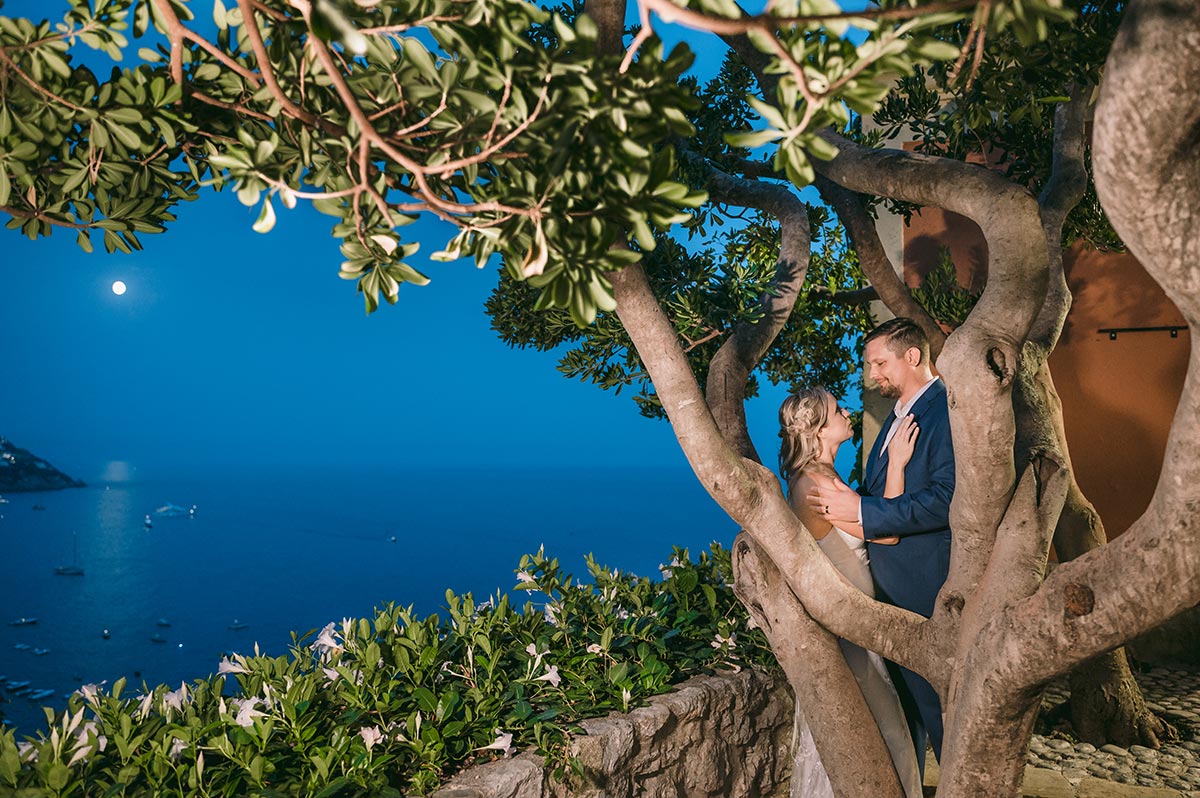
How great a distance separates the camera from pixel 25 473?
18.4 metres

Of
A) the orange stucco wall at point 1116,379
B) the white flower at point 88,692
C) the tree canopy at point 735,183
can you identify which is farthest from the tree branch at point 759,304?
the orange stucco wall at point 1116,379

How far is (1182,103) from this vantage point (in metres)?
1.67

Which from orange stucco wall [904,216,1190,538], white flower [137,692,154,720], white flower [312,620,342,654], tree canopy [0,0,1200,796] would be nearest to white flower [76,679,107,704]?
white flower [137,692,154,720]

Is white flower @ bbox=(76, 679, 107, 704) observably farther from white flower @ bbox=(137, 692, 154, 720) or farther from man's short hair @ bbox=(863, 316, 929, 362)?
man's short hair @ bbox=(863, 316, 929, 362)

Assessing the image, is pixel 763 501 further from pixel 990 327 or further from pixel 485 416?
pixel 485 416

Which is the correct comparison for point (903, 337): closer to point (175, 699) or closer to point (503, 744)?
point (503, 744)

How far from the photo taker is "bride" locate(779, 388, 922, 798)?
342 centimetres

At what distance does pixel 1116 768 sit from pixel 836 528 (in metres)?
2.72

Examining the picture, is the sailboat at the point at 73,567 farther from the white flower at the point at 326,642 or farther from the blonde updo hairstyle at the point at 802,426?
the blonde updo hairstyle at the point at 802,426

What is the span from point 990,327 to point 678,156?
1.69m

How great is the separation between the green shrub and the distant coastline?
662 inches

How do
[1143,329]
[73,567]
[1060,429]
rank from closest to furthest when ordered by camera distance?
[1060,429] < [1143,329] < [73,567]

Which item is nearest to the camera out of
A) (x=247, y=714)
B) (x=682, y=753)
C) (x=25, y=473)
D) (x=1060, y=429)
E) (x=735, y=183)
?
(x=247, y=714)

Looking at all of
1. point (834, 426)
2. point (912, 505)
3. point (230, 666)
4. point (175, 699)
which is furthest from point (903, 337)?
point (175, 699)
